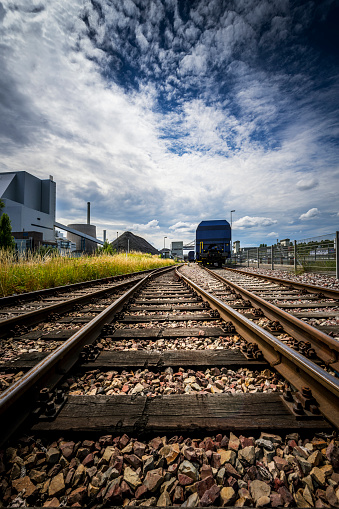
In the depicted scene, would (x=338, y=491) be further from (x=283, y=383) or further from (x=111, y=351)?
(x=111, y=351)

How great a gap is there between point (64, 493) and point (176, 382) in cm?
90

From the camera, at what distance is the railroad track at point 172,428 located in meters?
0.96

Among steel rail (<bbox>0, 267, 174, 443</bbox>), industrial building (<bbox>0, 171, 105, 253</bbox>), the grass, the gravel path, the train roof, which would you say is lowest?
the gravel path

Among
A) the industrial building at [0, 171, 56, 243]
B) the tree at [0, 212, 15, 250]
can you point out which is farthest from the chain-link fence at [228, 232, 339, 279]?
the industrial building at [0, 171, 56, 243]

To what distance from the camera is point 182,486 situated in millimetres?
979

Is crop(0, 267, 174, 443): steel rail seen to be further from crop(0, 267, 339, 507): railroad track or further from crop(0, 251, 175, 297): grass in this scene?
crop(0, 251, 175, 297): grass

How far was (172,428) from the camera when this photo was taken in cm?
123

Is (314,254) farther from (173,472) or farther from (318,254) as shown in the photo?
(173,472)

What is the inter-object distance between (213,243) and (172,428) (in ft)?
48.8

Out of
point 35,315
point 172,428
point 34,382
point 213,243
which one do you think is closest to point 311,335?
point 172,428

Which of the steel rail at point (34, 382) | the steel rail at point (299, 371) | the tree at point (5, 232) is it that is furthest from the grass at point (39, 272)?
the tree at point (5, 232)

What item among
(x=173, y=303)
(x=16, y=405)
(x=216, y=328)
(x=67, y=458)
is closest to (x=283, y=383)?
(x=216, y=328)

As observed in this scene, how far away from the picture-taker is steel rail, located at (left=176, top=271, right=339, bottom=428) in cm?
129

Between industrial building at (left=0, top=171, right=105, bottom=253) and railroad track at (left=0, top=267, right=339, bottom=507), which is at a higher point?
industrial building at (left=0, top=171, right=105, bottom=253)
